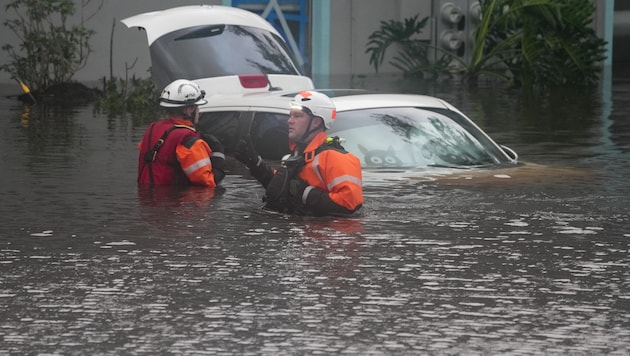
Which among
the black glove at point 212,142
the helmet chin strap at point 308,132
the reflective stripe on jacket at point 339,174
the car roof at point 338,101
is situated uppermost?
the car roof at point 338,101

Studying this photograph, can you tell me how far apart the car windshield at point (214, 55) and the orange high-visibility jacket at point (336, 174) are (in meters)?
5.70

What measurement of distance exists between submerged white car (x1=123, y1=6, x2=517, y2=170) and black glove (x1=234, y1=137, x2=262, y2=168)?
1909 millimetres

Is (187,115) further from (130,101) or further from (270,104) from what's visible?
(130,101)

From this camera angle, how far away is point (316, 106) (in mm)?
10844

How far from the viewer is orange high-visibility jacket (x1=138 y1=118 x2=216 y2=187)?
11.9 m

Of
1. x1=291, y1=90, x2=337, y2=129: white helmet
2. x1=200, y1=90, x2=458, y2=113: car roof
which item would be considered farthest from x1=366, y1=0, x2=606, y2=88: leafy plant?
x1=291, y1=90, x2=337, y2=129: white helmet

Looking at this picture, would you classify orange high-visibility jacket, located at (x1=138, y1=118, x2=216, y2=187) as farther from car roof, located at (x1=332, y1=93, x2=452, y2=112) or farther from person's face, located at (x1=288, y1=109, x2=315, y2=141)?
car roof, located at (x1=332, y1=93, x2=452, y2=112)

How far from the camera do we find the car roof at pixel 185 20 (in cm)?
1714

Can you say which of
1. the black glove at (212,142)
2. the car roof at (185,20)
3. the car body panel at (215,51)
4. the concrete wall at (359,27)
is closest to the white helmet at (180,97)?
the black glove at (212,142)

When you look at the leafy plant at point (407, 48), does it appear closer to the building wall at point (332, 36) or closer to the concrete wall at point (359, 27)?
the concrete wall at point (359, 27)

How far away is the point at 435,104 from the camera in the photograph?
1398 cm

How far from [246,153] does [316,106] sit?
2.03 ft

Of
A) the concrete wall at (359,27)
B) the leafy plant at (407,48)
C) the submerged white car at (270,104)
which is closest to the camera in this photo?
the submerged white car at (270,104)

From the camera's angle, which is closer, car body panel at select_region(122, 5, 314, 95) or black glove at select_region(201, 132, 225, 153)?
black glove at select_region(201, 132, 225, 153)
